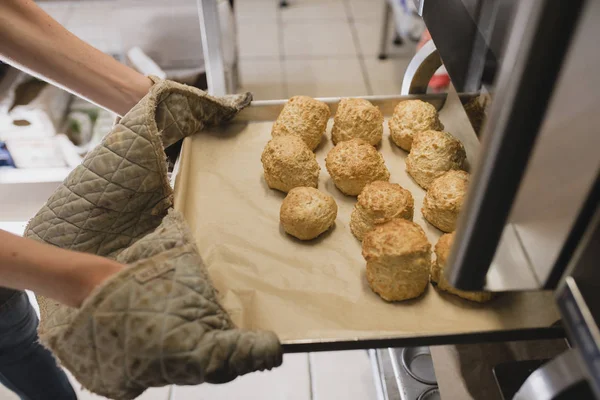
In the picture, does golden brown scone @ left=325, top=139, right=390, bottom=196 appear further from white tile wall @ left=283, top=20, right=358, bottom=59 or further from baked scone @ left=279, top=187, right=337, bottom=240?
white tile wall @ left=283, top=20, right=358, bottom=59

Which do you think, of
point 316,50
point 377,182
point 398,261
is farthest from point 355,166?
point 316,50

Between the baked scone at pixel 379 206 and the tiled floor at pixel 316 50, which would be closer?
the baked scone at pixel 379 206

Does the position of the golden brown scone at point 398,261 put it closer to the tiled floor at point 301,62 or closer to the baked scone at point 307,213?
the baked scone at point 307,213

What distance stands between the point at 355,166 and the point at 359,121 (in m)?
0.17

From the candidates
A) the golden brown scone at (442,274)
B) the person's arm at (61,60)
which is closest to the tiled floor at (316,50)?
the person's arm at (61,60)

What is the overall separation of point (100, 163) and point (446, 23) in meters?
0.78

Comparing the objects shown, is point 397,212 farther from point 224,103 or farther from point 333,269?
point 224,103

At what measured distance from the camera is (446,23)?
99 centimetres

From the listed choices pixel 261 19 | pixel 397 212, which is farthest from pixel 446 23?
pixel 261 19

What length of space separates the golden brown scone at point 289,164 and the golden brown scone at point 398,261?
0.29m

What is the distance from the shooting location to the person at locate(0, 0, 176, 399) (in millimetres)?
883

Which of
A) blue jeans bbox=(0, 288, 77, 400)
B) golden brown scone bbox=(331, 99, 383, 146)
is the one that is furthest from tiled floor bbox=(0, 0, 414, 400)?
golden brown scone bbox=(331, 99, 383, 146)

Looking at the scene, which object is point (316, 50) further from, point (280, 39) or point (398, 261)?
point (398, 261)

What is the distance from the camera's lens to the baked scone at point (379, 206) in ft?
3.79
